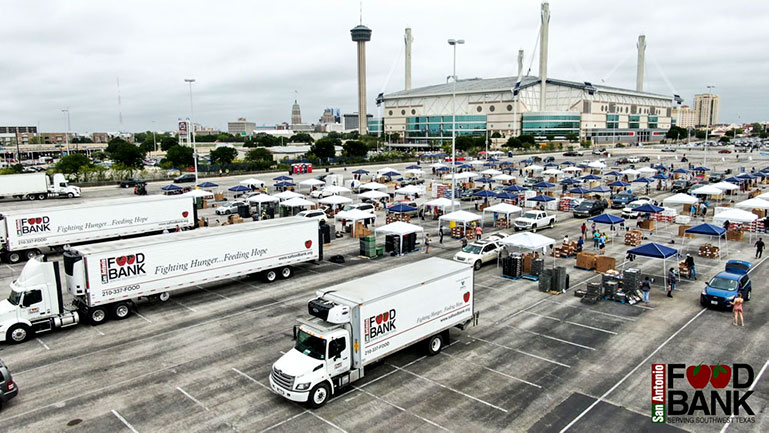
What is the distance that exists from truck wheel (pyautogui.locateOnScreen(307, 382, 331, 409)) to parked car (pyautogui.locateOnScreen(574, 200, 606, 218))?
1416 inches

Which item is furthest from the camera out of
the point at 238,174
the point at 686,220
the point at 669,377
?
the point at 238,174

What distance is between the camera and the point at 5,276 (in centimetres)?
2816

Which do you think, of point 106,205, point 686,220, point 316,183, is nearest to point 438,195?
point 316,183

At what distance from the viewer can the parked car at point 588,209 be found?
147ft

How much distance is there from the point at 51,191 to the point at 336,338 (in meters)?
56.1

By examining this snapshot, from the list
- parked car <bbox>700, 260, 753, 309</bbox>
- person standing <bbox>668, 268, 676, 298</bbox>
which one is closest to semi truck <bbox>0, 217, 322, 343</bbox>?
person standing <bbox>668, 268, 676, 298</bbox>

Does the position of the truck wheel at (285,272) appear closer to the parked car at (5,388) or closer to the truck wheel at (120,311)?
the truck wheel at (120,311)

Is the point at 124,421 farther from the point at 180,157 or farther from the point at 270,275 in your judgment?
the point at 180,157

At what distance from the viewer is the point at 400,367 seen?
16719 millimetres

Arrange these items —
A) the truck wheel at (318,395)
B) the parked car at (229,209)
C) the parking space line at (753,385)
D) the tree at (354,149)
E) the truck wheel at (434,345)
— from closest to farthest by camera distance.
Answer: the parking space line at (753,385) → the truck wheel at (318,395) → the truck wheel at (434,345) → the parked car at (229,209) → the tree at (354,149)

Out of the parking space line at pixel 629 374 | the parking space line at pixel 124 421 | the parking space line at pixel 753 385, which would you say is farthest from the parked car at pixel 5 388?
→ the parking space line at pixel 753 385

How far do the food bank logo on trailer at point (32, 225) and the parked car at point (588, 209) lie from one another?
1555 inches

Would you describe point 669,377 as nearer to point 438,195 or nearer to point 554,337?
point 554,337

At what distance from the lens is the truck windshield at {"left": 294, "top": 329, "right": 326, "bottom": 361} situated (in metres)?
14.1
